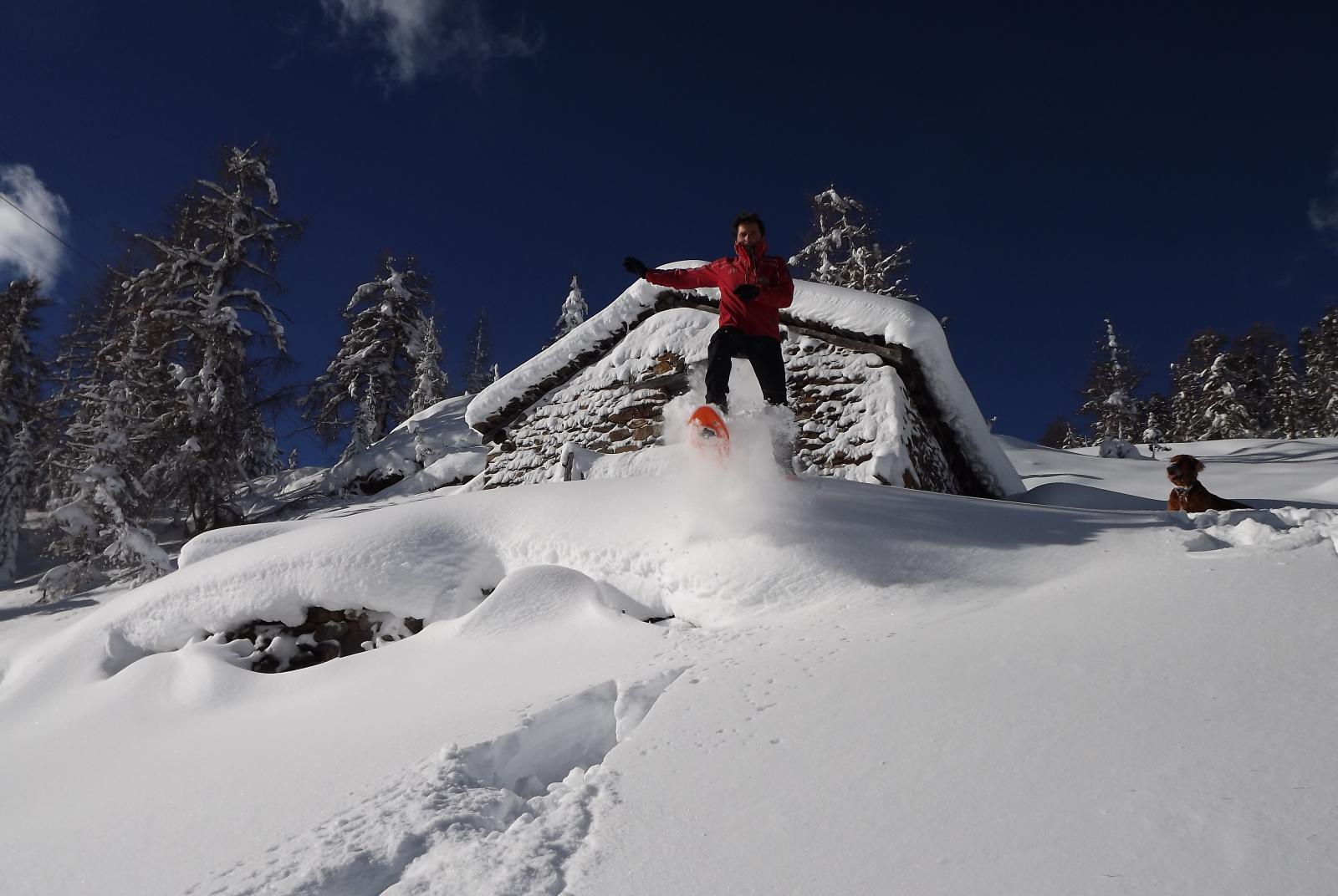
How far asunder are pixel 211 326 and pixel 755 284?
14577 mm

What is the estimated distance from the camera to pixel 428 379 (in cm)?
3108

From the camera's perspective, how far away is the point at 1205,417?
1174 inches

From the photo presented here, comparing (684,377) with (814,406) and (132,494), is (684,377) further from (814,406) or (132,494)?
(132,494)

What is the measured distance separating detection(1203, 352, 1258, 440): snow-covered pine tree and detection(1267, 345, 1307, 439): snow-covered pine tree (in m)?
3.52

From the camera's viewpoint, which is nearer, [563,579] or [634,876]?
[634,876]

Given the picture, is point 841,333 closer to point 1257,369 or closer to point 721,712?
point 721,712

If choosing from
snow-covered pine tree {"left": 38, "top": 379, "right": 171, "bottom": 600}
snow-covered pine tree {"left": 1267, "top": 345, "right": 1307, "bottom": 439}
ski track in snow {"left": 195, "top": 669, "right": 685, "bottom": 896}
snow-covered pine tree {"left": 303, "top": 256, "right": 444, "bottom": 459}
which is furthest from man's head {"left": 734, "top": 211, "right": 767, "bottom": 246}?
snow-covered pine tree {"left": 1267, "top": 345, "right": 1307, "bottom": 439}

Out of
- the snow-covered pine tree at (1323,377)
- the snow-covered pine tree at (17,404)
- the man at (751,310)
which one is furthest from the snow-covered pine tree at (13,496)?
the snow-covered pine tree at (1323,377)

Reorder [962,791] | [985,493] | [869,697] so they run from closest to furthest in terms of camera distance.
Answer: [962,791] < [869,697] < [985,493]

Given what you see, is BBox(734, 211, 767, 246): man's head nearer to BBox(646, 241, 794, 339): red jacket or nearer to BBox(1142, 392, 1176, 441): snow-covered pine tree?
BBox(646, 241, 794, 339): red jacket

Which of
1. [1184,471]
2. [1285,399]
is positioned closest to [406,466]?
[1184,471]

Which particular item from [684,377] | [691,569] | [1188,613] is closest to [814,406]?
[684,377]

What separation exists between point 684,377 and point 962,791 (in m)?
6.52

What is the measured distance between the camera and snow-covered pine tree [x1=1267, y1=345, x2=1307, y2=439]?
3119 centimetres
